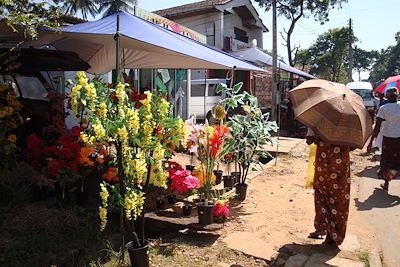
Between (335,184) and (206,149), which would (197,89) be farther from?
(335,184)

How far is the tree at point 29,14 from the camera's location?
3.10 m

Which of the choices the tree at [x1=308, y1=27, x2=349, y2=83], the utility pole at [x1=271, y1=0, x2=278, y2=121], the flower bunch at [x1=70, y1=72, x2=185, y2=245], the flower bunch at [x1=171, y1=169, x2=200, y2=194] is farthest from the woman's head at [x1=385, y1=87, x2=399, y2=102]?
the tree at [x1=308, y1=27, x2=349, y2=83]

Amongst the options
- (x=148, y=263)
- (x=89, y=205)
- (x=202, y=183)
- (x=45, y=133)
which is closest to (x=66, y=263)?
(x=148, y=263)

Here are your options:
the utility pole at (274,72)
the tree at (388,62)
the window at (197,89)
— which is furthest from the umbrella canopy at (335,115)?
the tree at (388,62)

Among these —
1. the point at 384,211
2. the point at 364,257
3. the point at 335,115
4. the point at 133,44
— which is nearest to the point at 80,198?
the point at 133,44

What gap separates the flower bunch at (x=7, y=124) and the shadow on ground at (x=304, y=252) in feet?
9.67

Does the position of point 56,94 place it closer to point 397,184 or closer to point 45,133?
point 45,133

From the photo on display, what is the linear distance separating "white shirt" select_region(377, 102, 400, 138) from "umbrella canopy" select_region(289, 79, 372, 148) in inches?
112

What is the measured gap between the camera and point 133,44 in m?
5.02

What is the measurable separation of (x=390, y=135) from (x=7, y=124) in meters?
5.61

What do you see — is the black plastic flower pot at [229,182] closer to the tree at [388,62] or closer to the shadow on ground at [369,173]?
the shadow on ground at [369,173]

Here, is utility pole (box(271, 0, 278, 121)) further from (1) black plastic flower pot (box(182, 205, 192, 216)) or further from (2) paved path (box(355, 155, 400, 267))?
(1) black plastic flower pot (box(182, 205, 192, 216))

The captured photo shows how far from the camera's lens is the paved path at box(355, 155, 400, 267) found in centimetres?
385

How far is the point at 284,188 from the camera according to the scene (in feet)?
20.1
